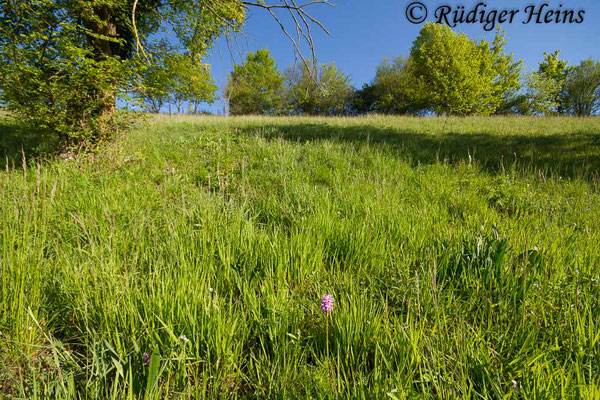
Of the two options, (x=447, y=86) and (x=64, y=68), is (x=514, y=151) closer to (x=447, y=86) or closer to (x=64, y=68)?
(x=64, y=68)

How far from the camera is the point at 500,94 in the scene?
33.7 meters

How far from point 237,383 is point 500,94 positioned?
149 feet

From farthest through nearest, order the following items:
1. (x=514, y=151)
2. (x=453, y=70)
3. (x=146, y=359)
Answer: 1. (x=453, y=70)
2. (x=514, y=151)
3. (x=146, y=359)

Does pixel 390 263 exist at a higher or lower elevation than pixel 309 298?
higher

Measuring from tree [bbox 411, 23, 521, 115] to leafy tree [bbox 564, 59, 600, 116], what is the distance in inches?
766

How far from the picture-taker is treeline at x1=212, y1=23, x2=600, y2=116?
27031mm

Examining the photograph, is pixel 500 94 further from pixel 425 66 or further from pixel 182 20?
pixel 182 20

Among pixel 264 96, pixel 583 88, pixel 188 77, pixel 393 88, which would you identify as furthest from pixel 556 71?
pixel 188 77

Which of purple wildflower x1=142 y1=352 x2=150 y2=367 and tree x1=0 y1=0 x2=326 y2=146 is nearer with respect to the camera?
purple wildflower x1=142 y1=352 x2=150 y2=367

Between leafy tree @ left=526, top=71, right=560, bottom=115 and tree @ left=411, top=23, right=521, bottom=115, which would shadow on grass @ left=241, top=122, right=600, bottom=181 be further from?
leafy tree @ left=526, top=71, right=560, bottom=115

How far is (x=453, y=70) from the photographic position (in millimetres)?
26469

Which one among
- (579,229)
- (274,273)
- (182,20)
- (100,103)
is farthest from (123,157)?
(579,229)

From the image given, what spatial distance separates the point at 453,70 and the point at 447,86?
161 centimetres

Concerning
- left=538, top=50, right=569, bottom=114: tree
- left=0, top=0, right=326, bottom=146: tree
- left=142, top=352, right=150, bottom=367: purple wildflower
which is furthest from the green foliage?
left=538, top=50, right=569, bottom=114: tree
